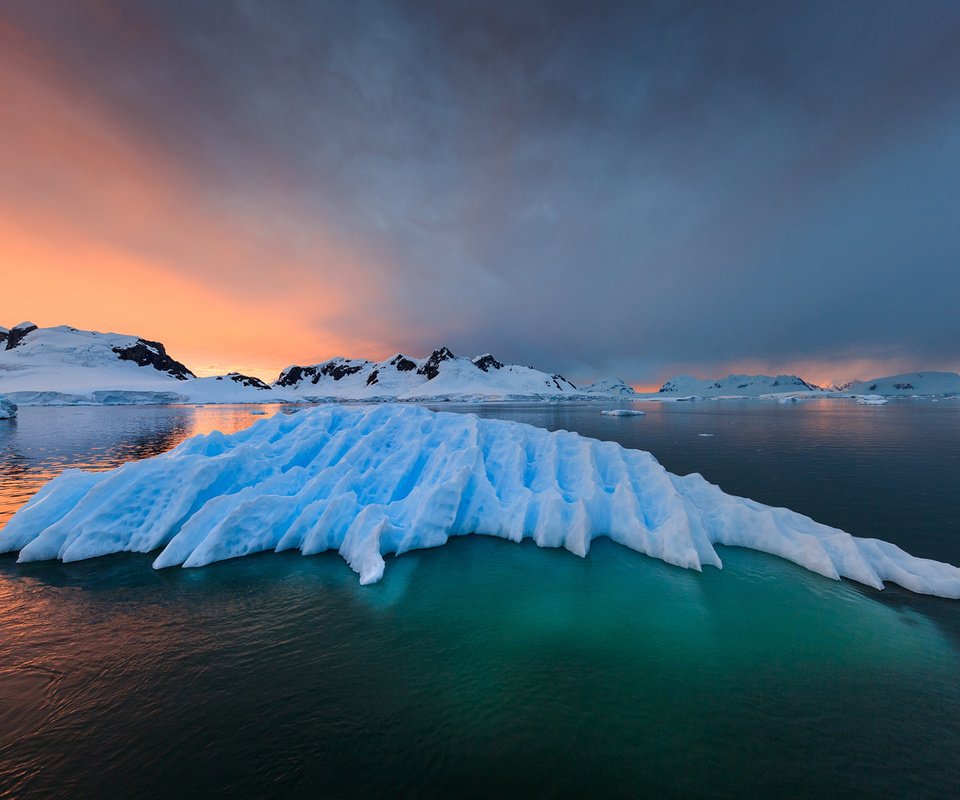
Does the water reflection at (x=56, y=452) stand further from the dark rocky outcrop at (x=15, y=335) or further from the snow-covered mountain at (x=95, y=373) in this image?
the dark rocky outcrop at (x=15, y=335)

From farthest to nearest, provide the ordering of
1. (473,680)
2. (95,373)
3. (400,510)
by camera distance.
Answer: (95,373)
(400,510)
(473,680)

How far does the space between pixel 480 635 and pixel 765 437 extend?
42.9m

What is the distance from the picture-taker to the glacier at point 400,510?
9.56 meters

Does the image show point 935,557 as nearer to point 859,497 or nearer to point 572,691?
point 859,497

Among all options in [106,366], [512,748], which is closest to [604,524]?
[512,748]

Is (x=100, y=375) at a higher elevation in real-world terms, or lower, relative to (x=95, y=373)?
lower

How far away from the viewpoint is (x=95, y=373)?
146 m

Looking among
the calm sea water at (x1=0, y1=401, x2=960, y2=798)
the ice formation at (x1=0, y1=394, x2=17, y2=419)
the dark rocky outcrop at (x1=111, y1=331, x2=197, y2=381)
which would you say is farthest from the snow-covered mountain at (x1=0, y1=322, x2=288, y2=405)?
the calm sea water at (x1=0, y1=401, x2=960, y2=798)

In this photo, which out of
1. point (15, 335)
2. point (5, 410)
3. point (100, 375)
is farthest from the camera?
point (15, 335)

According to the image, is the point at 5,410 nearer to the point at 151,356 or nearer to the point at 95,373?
the point at 95,373

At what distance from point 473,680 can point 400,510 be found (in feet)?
21.5

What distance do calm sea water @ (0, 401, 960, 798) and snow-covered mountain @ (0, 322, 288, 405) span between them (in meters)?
148

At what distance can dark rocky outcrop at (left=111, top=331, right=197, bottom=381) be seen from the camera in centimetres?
17175

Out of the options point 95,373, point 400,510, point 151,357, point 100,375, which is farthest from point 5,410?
point 151,357
